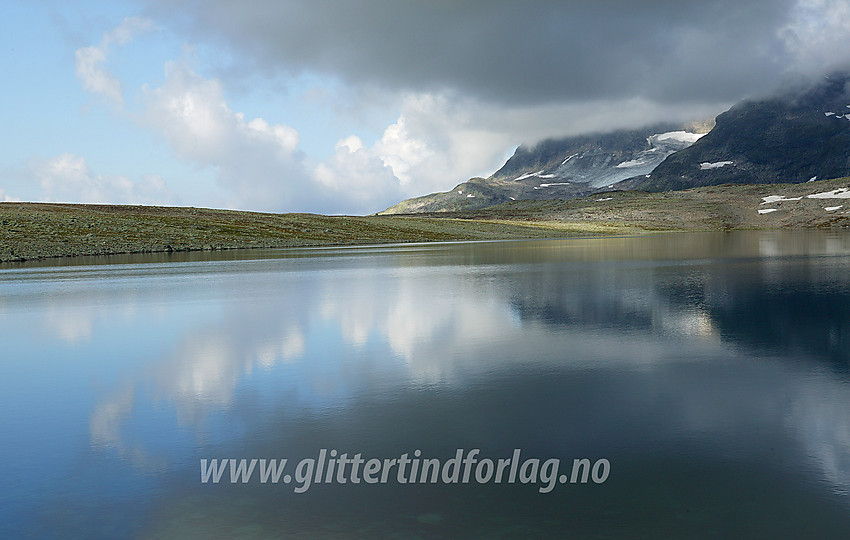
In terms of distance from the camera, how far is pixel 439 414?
12016 millimetres

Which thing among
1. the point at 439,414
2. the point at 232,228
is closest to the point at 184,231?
the point at 232,228

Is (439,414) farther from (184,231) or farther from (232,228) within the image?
(232,228)

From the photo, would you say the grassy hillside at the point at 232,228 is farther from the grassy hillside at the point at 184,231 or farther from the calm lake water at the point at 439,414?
the calm lake water at the point at 439,414

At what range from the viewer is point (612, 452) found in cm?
973

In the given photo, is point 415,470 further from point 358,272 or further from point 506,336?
point 358,272

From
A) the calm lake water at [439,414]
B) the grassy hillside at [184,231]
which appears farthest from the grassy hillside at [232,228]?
the calm lake water at [439,414]

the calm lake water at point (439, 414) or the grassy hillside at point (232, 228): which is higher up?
the grassy hillside at point (232, 228)

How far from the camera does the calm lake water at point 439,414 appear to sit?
796cm

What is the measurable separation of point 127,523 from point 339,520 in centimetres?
275

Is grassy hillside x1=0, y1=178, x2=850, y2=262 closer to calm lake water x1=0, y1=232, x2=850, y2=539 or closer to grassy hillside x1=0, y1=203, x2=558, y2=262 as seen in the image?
grassy hillside x1=0, y1=203, x2=558, y2=262

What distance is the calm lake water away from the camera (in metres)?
7.96

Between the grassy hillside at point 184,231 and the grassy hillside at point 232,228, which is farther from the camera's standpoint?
the grassy hillside at point 232,228

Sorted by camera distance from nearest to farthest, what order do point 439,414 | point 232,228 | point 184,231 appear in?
point 439,414, point 184,231, point 232,228

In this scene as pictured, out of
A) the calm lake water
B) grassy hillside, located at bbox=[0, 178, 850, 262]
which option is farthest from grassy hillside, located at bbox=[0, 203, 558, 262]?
the calm lake water
